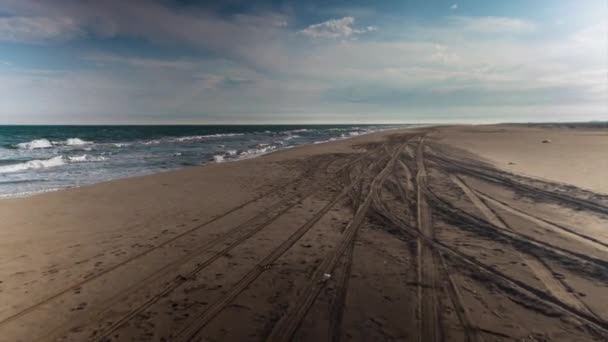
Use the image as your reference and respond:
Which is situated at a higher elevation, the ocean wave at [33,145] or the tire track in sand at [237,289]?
the ocean wave at [33,145]

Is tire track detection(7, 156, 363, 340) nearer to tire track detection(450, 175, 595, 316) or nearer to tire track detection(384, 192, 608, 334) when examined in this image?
tire track detection(384, 192, 608, 334)

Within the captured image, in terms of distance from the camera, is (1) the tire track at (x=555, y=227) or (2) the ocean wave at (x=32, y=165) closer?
(1) the tire track at (x=555, y=227)

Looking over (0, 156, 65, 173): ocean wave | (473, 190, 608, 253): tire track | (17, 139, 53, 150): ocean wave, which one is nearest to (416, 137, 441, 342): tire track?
(473, 190, 608, 253): tire track

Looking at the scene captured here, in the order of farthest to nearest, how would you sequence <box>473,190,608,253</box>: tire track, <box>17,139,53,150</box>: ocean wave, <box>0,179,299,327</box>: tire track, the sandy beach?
<box>17,139,53,150</box>: ocean wave
<box>473,190,608,253</box>: tire track
<box>0,179,299,327</box>: tire track
the sandy beach

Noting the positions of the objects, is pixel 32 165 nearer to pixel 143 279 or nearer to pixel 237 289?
pixel 143 279

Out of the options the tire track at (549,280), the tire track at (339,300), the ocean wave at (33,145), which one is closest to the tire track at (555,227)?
the tire track at (549,280)

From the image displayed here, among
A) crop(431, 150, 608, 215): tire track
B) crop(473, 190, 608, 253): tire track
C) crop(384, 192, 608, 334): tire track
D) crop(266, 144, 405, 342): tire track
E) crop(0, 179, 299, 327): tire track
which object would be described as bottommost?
crop(0, 179, 299, 327): tire track

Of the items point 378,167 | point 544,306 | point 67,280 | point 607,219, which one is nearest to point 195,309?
point 67,280

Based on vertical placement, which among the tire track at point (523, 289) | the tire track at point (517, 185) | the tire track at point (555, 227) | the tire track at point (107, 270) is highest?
the tire track at point (517, 185)

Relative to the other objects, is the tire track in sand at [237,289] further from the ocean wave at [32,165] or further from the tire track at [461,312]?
the ocean wave at [32,165]
